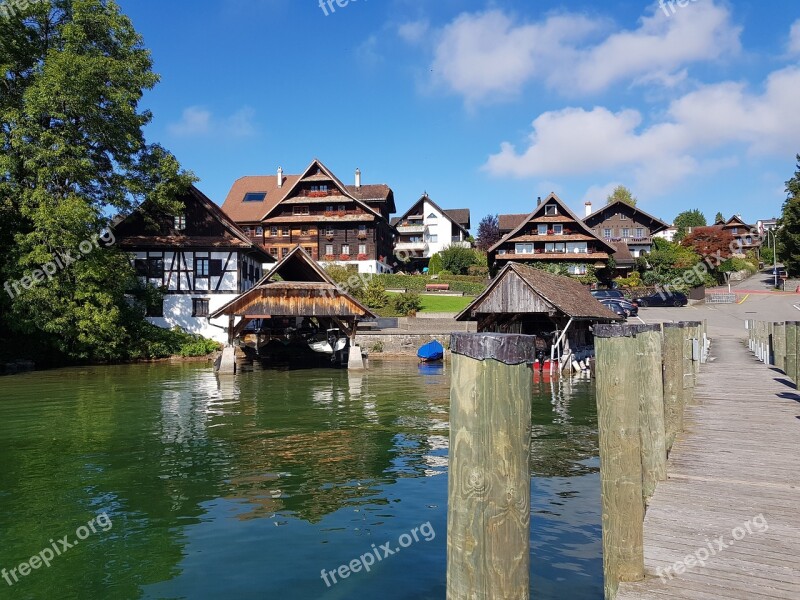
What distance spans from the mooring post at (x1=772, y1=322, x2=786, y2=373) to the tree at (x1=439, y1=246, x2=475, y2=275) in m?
51.6

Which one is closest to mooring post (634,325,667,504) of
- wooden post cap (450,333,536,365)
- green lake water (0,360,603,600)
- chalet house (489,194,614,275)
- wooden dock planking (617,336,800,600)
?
wooden dock planking (617,336,800,600)

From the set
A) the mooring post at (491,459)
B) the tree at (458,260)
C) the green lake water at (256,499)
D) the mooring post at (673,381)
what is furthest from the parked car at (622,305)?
the mooring post at (491,459)

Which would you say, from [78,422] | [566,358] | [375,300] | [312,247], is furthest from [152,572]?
[312,247]

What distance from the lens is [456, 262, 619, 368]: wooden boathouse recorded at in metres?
29.2

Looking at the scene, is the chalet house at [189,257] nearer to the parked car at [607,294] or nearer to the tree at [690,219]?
the parked car at [607,294]

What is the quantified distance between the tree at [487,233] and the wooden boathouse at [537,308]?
50957mm

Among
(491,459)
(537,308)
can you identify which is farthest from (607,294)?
(491,459)

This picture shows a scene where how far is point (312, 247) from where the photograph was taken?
6750 cm

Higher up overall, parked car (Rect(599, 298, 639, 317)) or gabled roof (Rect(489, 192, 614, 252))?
gabled roof (Rect(489, 192, 614, 252))

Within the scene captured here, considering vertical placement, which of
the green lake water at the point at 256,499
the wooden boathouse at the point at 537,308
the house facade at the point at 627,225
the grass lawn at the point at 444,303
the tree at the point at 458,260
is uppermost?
the house facade at the point at 627,225

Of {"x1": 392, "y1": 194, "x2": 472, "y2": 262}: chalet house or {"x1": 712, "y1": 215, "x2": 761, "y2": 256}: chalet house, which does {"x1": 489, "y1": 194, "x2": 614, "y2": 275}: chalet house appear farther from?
{"x1": 712, "y1": 215, "x2": 761, "y2": 256}: chalet house

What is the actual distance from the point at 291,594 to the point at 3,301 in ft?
111

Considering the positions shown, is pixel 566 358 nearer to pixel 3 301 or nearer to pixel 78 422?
pixel 78 422

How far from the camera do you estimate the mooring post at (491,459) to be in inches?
135
